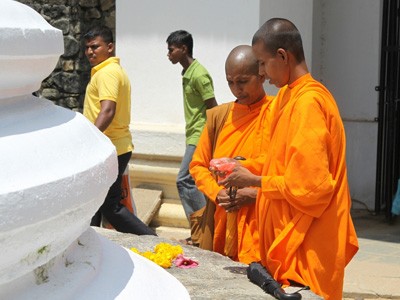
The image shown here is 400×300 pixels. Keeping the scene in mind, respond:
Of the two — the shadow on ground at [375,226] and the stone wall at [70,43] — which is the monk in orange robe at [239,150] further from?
the stone wall at [70,43]

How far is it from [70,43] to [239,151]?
20.8 ft

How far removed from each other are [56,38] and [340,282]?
1.99 meters

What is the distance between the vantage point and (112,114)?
5859 mm

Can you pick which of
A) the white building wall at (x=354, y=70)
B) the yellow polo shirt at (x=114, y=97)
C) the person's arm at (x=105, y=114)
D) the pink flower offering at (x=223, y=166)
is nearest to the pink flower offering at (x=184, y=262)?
the pink flower offering at (x=223, y=166)

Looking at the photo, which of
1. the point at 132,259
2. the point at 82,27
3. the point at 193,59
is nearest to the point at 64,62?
the point at 82,27

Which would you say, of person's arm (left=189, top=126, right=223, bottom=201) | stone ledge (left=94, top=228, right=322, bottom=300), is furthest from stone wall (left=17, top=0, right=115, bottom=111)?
stone ledge (left=94, top=228, right=322, bottom=300)

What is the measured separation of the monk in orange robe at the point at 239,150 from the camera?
4031 millimetres

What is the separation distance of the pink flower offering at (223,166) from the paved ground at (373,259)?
191 cm

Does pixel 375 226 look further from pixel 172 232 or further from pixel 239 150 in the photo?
pixel 239 150

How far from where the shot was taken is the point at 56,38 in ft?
6.16

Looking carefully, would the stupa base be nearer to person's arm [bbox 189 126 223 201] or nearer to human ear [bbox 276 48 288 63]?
human ear [bbox 276 48 288 63]

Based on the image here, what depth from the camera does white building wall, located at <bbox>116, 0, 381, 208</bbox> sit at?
6672 millimetres

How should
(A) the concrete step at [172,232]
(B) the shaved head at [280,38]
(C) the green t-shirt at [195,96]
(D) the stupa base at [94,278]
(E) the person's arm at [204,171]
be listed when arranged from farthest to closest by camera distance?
(A) the concrete step at [172,232], (C) the green t-shirt at [195,96], (E) the person's arm at [204,171], (B) the shaved head at [280,38], (D) the stupa base at [94,278]

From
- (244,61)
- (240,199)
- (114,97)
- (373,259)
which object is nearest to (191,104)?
(114,97)
